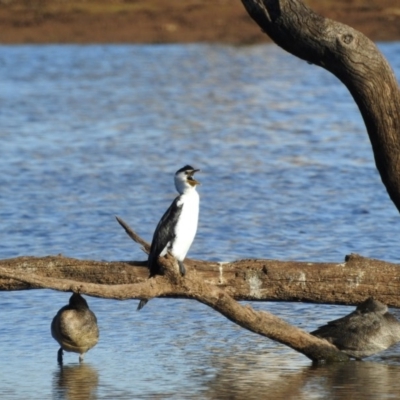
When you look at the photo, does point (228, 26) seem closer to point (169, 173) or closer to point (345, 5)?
point (345, 5)

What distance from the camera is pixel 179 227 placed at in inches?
276

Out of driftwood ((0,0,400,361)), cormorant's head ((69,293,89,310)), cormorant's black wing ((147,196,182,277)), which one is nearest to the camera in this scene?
driftwood ((0,0,400,361))

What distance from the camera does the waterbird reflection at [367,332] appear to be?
697cm

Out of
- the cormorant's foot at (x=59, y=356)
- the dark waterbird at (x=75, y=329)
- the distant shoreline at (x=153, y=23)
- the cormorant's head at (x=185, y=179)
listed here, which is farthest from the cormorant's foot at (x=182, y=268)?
the distant shoreline at (x=153, y=23)

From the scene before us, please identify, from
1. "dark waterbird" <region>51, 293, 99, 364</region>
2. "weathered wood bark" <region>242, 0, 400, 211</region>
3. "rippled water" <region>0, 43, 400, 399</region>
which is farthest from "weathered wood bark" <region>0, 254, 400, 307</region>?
"weathered wood bark" <region>242, 0, 400, 211</region>

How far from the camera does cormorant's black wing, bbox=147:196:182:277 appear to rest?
680 centimetres

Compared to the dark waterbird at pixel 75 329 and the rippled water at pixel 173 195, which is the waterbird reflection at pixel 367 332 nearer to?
the rippled water at pixel 173 195

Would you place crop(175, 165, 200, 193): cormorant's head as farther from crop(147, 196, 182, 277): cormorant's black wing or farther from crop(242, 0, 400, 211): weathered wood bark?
crop(242, 0, 400, 211): weathered wood bark

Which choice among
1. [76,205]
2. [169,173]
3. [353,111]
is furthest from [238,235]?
[353,111]

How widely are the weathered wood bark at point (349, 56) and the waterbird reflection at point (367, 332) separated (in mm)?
820

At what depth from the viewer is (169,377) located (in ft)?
22.1

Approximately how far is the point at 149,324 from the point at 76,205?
4395 mm

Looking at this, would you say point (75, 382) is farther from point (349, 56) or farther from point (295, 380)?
point (349, 56)

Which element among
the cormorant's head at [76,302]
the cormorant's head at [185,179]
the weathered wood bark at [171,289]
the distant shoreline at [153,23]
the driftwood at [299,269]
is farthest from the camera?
the distant shoreline at [153,23]
